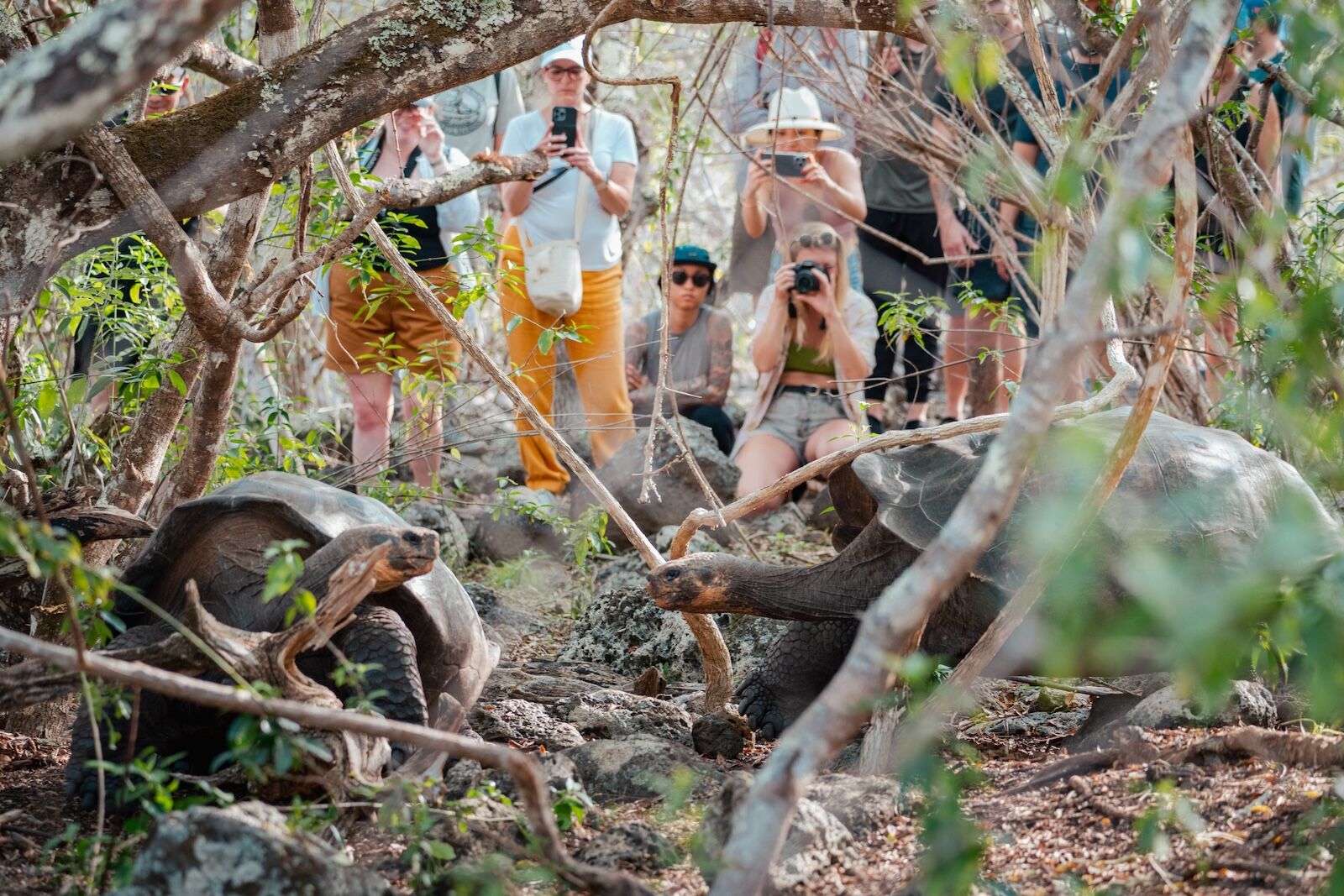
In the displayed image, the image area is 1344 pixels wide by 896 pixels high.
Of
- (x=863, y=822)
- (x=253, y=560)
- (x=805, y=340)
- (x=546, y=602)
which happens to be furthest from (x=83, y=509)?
(x=805, y=340)

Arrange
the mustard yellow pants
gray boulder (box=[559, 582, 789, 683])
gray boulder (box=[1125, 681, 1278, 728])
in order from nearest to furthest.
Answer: gray boulder (box=[1125, 681, 1278, 728])
gray boulder (box=[559, 582, 789, 683])
the mustard yellow pants

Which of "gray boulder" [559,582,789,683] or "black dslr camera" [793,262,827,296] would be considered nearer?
"gray boulder" [559,582,789,683]

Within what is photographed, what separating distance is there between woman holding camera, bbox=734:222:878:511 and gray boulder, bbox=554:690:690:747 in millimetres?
1697

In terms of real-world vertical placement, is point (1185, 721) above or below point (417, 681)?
below

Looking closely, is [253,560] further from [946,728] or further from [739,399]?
[739,399]

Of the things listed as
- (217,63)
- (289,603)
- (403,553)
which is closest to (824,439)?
(217,63)

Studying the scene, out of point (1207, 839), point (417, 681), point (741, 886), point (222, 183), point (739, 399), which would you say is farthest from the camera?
point (739, 399)

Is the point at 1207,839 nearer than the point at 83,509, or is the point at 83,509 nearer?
the point at 1207,839

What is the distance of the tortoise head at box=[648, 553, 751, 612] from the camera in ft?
10.0

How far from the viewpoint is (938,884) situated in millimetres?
1626

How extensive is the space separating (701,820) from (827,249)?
3.00 meters

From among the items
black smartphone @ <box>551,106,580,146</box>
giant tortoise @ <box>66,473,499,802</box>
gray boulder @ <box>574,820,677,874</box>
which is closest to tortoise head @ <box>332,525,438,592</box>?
giant tortoise @ <box>66,473,499,802</box>

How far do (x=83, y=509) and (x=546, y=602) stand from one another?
2235 millimetres

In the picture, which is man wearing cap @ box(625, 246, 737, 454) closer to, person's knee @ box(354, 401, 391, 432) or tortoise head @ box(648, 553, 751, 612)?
person's knee @ box(354, 401, 391, 432)
